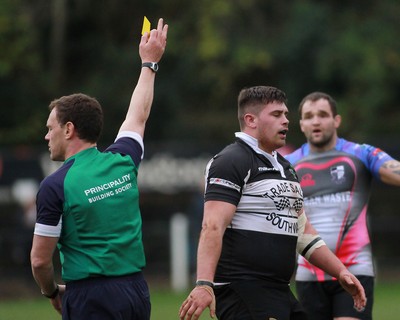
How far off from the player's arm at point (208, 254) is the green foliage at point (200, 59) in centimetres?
1791

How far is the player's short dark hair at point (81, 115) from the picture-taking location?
574cm

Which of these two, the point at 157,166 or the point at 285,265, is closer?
the point at 285,265

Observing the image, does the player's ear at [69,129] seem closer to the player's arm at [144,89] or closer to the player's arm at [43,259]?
the player's arm at [144,89]

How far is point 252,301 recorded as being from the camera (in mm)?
6012

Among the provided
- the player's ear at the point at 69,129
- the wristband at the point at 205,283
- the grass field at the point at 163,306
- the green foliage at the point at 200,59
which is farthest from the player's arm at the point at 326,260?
the green foliage at the point at 200,59

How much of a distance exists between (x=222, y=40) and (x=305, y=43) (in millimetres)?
2307

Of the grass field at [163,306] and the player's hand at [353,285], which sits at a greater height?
the player's hand at [353,285]

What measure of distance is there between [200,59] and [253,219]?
20.6 m

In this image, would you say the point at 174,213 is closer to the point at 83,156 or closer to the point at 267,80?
the point at 267,80

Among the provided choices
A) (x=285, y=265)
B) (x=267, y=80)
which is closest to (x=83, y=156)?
(x=285, y=265)

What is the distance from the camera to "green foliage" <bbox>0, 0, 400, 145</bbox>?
24.3m

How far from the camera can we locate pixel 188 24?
26844 mm

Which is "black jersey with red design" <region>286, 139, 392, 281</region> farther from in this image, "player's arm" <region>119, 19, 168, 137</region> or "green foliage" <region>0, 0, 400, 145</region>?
"green foliage" <region>0, 0, 400, 145</region>

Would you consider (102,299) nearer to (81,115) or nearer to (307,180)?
(81,115)
